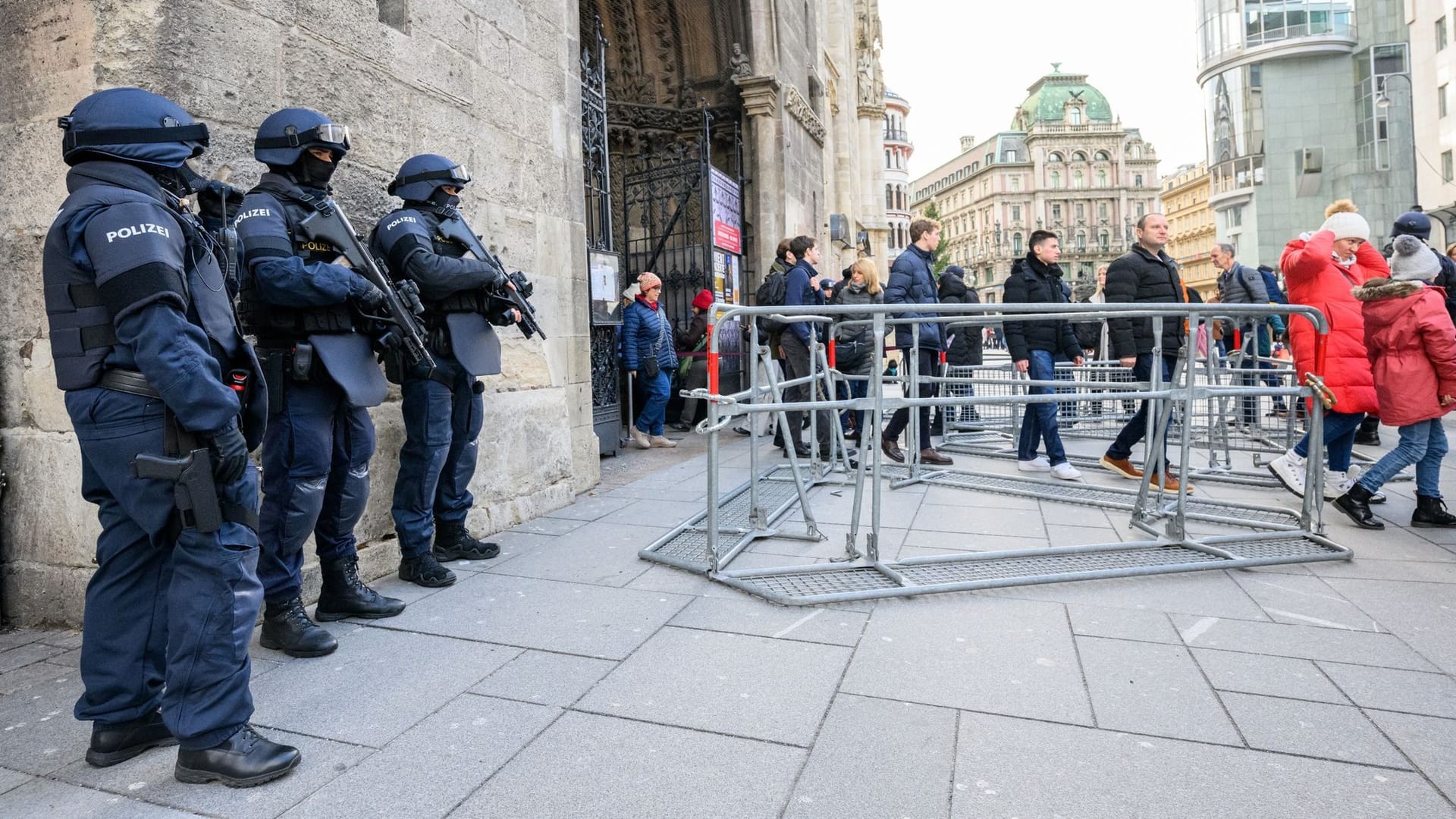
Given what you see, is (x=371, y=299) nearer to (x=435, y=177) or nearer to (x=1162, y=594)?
(x=435, y=177)

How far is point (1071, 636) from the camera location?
3.24 meters

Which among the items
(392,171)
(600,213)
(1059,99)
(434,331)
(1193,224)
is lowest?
(434,331)

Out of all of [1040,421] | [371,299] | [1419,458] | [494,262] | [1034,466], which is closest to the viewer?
[371,299]

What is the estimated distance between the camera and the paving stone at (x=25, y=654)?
310cm

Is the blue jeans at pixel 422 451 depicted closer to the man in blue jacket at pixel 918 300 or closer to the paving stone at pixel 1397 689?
the paving stone at pixel 1397 689

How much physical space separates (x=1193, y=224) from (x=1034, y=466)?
307 feet

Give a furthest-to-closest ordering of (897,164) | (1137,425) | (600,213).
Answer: (897,164)
(600,213)
(1137,425)

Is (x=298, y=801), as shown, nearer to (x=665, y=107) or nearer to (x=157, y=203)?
(x=157, y=203)

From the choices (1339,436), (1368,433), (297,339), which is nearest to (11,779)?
(297,339)

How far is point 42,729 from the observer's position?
262 centimetres

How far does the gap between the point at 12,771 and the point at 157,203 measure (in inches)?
62.7

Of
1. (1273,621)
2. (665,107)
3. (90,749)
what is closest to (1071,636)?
(1273,621)

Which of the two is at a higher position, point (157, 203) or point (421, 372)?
point (157, 203)

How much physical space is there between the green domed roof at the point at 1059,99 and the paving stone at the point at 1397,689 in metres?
114
